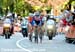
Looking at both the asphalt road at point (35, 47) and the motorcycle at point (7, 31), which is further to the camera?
the motorcycle at point (7, 31)

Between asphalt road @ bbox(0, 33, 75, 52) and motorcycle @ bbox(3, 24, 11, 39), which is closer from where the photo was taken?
asphalt road @ bbox(0, 33, 75, 52)

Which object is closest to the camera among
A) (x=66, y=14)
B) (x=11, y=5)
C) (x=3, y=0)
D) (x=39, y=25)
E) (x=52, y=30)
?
(x=39, y=25)

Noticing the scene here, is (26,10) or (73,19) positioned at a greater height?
(73,19)

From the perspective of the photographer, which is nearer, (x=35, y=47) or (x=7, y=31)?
(x=35, y=47)

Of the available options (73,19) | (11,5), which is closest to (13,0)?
(11,5)

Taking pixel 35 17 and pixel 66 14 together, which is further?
pixel 66 14

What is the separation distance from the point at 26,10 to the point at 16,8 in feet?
7.23

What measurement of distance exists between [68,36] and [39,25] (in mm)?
2039

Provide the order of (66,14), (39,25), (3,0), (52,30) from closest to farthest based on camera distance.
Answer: (39,25), (66,14), (52,30), (3,0)

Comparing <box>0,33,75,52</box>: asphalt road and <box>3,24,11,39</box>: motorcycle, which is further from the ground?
<box>0,33,75,52</box>: asphalt road

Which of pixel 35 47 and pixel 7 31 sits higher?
pixel 35 47

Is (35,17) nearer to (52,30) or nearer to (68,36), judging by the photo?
(68,36)

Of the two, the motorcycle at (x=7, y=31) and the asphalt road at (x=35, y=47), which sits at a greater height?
the asphalt road at (x=35, y=47)

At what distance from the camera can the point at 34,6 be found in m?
73.8
